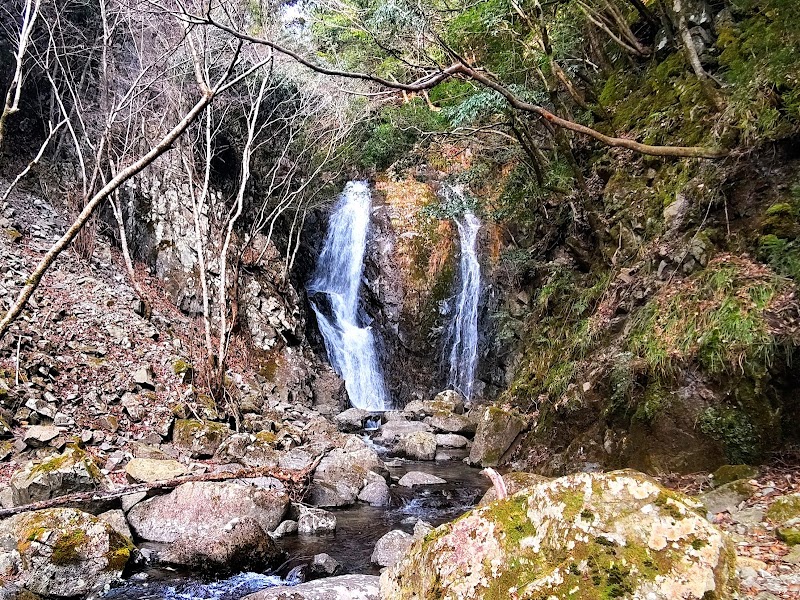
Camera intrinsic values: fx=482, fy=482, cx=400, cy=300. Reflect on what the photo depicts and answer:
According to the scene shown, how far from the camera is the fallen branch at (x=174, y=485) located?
5.03 metres

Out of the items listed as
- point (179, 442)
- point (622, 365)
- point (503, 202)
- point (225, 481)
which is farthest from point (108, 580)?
point (503, 202)

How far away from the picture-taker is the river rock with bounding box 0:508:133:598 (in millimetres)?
4137

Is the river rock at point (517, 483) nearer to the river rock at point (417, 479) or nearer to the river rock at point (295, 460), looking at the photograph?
the river rock at point (417, 479)

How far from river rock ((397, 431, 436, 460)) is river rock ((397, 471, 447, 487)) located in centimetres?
159

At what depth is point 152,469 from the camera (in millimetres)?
6512

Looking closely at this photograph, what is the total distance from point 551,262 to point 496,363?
198 inches

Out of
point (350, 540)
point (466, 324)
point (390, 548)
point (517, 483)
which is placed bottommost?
point (350, 540)

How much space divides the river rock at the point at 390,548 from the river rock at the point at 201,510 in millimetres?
1499

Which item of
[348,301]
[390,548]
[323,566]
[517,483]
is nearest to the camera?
[323,566]

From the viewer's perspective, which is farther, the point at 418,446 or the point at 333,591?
the point at 418,446

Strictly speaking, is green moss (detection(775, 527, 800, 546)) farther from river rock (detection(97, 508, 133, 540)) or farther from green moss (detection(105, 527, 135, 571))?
river rock (detection(97, 508, 133, 540))

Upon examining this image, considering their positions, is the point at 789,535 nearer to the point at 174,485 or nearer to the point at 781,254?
the point at 781,254

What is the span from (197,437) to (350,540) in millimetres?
3713

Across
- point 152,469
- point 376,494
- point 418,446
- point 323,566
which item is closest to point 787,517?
point 323,566
